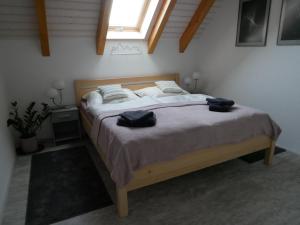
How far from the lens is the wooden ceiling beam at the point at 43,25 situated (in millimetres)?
2420

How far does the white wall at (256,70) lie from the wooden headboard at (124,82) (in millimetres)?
827

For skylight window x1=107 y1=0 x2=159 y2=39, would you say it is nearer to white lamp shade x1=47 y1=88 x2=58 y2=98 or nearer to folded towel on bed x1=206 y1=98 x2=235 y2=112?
white lamp shade x1=47 y1=88 x2=58 y2=98

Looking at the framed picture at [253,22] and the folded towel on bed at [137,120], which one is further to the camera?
the framed picture at [253,22]

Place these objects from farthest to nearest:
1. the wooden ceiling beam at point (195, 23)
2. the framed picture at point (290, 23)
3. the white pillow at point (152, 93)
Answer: the white pillow at point (152, 93) < the wooden ceiling beam at point (195, 23) < the framed picture at point (290, 23)

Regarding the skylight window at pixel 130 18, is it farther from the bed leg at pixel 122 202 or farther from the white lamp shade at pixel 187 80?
the bed leg at pixel 122 202

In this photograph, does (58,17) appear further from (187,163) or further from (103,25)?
(187,163)

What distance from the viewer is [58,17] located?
9.43ft

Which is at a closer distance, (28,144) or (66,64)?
(28,144)

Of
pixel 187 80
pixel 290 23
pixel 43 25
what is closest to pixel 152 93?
pixel 187 80

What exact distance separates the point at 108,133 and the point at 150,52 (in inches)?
89.4

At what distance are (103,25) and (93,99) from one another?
1.04 meters

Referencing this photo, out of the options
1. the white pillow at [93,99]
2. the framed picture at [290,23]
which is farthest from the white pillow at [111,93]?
the framed picture at [290,23]

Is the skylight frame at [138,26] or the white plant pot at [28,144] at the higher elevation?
the skylight frame at [138,26]

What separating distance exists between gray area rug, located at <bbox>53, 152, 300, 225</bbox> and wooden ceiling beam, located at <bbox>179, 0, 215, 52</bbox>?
2434 millimetres
